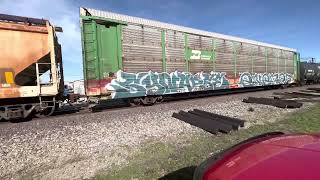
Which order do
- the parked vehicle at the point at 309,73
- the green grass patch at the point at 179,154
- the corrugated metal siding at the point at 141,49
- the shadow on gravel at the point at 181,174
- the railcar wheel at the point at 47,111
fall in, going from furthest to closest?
the parked vehicle at the point at 309,73
the corrugated metal siding at the point at 141,49
the railcar wheel at the point at 47,111
the green grass patch at the point at 179,154
the shadow on gravel at the point at 181,174

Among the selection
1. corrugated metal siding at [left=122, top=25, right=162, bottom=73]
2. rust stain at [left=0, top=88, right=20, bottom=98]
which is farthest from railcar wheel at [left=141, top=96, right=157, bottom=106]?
rust stain at [left=0, top=88, right=20, bottom=98]

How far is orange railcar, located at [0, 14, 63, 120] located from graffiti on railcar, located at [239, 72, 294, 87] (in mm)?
15580

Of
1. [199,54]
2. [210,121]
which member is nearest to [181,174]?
[210,121]

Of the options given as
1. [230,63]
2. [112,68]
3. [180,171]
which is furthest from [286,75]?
[180,171]

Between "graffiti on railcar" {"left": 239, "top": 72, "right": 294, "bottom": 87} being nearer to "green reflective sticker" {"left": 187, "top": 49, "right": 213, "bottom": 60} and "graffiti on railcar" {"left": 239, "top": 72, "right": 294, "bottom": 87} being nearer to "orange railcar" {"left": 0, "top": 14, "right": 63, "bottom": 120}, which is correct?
"green reflective sticker" {"left": 187, "top": 49, "right": 213, "bottom": 60}

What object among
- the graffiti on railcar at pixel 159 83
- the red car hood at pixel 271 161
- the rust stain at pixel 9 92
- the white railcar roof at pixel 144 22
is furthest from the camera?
the graffiti on railcar at pixel 159 83

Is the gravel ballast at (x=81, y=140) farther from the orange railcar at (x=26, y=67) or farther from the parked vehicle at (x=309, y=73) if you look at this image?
the parked vehicle at (x=309, y=73)

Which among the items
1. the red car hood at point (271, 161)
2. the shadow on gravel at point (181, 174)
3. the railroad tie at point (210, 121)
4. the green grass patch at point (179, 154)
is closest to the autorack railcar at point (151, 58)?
the railroad tie at point (210, 121)

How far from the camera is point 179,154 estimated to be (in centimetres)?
688

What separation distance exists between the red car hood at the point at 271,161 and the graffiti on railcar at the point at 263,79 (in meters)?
21.5

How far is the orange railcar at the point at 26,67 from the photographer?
37.0 feet

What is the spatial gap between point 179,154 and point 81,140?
2.84 metres

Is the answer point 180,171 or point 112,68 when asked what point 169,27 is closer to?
point 112,68

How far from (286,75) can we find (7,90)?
27939 millimetres
